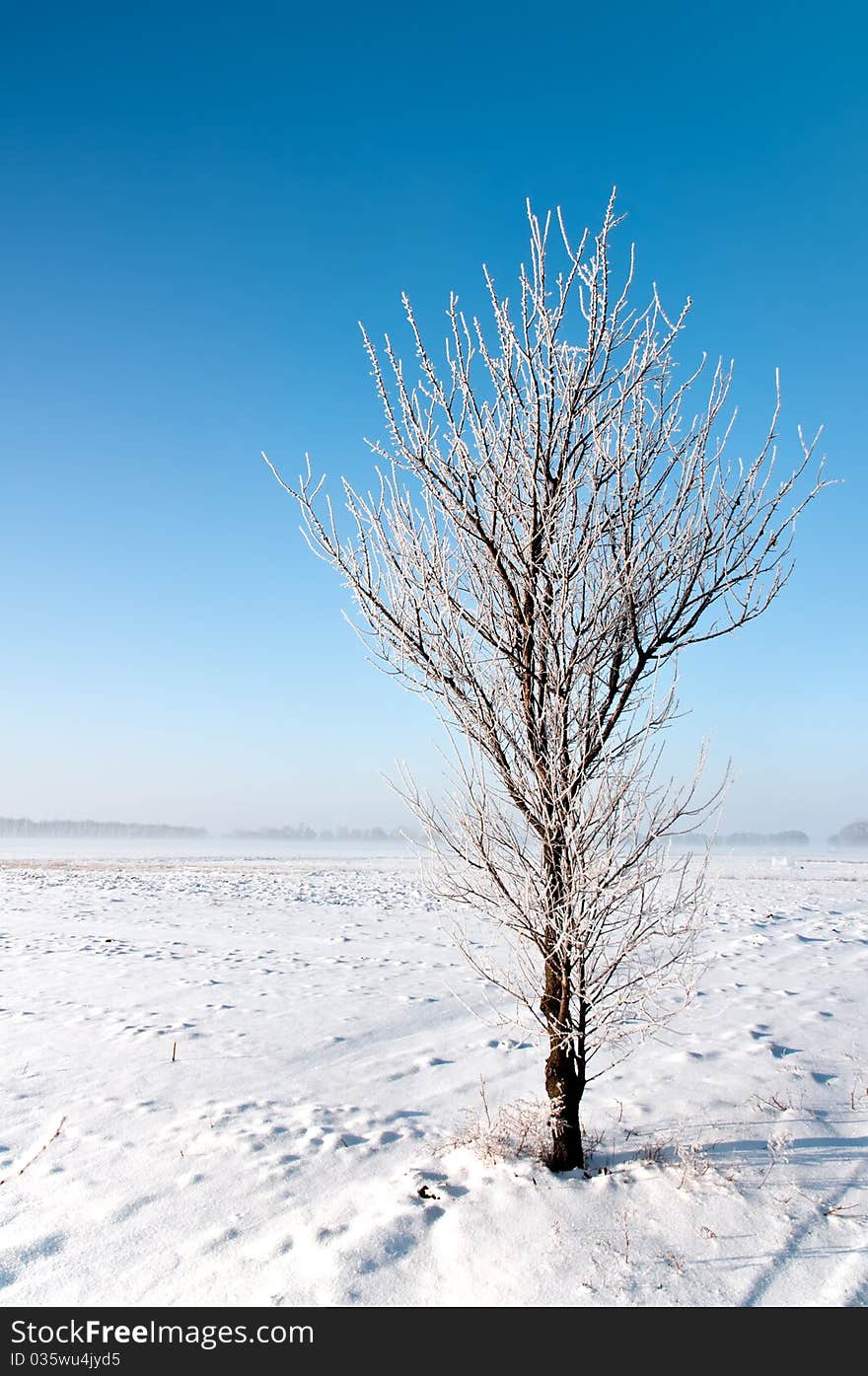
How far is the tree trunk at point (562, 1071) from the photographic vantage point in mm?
4469

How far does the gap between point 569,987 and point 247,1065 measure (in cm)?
370

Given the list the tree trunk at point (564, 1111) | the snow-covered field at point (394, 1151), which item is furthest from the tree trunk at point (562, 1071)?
the snow-covered field at point (394, 1151)

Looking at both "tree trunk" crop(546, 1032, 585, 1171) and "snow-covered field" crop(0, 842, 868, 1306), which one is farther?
"tree trunk" crop(546, 1032, 585, 1171)

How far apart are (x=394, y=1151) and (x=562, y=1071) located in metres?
1.30

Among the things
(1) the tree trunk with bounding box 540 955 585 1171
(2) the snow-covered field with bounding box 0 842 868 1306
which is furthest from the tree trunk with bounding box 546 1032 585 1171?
(2) the snow-covered field with bounding box 0 842 868 1306

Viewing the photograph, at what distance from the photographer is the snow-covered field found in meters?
3.58

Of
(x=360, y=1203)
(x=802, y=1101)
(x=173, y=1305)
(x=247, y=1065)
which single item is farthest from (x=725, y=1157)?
(x=247, y=1065)

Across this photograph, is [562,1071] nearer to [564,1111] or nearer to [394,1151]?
[564,1111]

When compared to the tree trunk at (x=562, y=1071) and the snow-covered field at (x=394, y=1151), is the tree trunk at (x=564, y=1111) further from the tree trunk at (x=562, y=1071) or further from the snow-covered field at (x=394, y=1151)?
the snow-covered field at (x=394, y=1151)

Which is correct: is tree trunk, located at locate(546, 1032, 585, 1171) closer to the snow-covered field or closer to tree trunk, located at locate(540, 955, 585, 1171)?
tree trunk, located at locate(540, 955, 585, 1171)

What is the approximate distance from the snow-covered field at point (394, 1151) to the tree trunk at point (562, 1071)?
16 cm

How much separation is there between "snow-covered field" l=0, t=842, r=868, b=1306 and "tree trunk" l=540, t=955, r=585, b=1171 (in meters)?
0.16

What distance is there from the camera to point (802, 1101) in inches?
227
